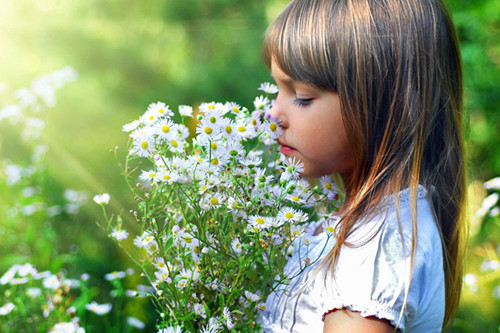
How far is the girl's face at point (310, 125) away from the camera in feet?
3.66

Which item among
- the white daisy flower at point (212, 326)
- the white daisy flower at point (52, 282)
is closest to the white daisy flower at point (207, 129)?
the white daisy flower at point (212, 326)

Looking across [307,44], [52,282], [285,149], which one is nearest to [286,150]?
[285,149]

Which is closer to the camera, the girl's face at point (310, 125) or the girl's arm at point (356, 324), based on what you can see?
the girl's arm at point (356, 324)

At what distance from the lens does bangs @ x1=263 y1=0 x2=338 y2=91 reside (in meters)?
1.11

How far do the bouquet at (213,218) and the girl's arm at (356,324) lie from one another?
117mm

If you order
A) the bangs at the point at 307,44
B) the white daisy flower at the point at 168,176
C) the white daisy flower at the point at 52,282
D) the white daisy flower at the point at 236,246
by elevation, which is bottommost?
the white daisy flower at the point at 236,246

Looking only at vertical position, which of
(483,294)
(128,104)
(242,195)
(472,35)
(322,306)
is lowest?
(483,294)

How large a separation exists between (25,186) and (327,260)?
1.74 meters

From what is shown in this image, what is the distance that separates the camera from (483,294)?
2.52 metres

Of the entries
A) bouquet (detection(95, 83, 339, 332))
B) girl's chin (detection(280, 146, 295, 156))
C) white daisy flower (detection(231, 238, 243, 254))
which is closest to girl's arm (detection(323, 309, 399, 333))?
bouquet (detection(95, 83, 339, 332))

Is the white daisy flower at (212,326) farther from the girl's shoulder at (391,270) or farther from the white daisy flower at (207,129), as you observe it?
the white daisy flower at (207,129)

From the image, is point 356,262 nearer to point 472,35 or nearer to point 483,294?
point 483,294

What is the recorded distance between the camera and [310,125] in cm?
111

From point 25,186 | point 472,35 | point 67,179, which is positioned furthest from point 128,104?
point 472,35
